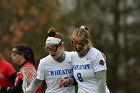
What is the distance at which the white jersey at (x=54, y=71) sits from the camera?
34.0 ft

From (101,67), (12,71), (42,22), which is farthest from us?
(42,22)

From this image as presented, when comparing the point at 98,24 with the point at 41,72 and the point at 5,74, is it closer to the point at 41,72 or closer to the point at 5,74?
the point at 5,74

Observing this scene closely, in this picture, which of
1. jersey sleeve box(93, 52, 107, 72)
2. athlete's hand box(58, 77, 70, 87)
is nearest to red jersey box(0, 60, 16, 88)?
athlete's hand box(58, 77, 70, 87)

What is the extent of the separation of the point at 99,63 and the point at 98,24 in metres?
22.5

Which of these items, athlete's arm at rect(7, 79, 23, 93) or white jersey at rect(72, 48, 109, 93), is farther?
athlete's arm at rect(7, 79, 23, 93)

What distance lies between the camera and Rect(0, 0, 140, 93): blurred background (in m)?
29.8

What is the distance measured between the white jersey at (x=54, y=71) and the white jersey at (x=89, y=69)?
1.10 ft

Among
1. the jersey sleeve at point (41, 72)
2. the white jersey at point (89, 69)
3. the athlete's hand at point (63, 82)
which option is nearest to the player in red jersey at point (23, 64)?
the jersey sleeve at point (41, 72)

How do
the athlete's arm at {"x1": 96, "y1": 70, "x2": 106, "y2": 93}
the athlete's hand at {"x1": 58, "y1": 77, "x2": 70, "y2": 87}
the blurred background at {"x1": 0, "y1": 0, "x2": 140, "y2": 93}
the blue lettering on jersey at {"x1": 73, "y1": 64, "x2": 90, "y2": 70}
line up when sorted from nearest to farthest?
the athlete's arm at {"x1": 96, "y1": 70, "x2": 106, "y2": 93}
the blue lettering on jersey at {"x1": 73, "y1": 64, "x2": 90, "y2": 70}
the athlete's hand at {"x1": 58, "y1": 77, "x2": 70, "y2": 87}
the blurred background at {"x1": 0, "y1": 0, "x2": 140, "y2": 93}

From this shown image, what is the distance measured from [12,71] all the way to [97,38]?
1973 cm

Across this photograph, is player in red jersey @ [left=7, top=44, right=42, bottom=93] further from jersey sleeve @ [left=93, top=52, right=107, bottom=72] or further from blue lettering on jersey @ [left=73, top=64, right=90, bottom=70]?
jersey sleeve @ [left=93, top=52, right=107, bottom=72]

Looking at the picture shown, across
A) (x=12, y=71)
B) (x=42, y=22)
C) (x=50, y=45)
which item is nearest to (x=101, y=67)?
(x=50, y=45)

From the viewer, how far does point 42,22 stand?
29625 millimetres

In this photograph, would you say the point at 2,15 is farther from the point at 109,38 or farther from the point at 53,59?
the point at 53,59
